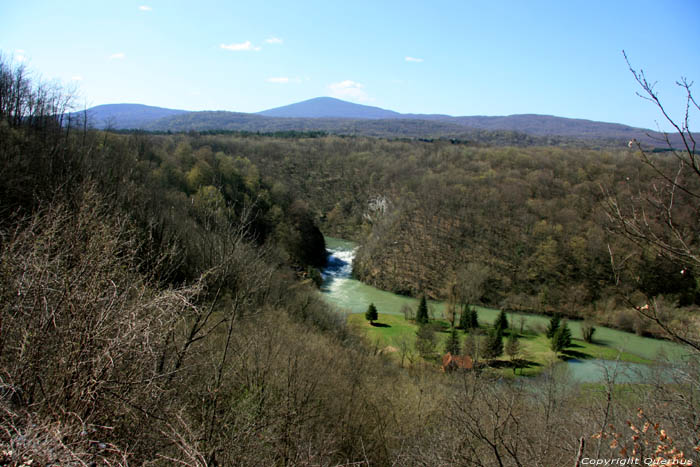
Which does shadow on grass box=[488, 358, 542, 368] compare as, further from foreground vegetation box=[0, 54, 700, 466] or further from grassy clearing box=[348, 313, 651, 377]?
foreground vegetation box=[0, 54, 700, 466]

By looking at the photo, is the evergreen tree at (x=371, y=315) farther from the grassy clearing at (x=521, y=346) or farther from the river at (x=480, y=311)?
the river at (x=480, y=311)

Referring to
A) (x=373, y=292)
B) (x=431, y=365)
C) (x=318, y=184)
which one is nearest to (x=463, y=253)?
(x=373, y=292)

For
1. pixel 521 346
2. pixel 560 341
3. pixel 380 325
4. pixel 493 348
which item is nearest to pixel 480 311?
pixel 560 341

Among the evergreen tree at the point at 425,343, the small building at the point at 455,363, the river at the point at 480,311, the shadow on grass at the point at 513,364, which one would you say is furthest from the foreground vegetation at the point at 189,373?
the river at the point at 480,311

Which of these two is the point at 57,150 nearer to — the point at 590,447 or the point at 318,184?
the point at 590,447

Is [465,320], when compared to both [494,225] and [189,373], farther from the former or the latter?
[189,373]
